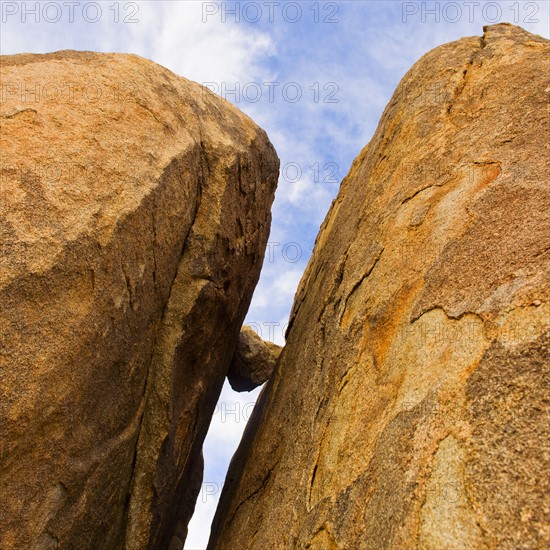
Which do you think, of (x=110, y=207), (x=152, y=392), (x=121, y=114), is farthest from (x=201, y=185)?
(x=152, y=392)

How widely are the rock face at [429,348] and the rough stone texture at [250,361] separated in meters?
3.09

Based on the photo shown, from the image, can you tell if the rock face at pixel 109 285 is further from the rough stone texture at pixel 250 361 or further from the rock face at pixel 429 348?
the rough stone texture at pixel 250 361

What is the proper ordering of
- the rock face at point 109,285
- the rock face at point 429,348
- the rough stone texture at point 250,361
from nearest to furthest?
the rock face at point 429,348 → the rock face at point 109,285 → the rough stone texture at point 250,361

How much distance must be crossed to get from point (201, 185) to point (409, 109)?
2360 millimetres

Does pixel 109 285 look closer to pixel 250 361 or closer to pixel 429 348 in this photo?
pixel 429 348

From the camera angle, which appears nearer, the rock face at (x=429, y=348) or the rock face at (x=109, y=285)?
the rock face at (x=429, y=348)

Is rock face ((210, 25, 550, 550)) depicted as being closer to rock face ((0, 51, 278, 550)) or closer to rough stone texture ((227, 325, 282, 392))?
rock face ((0, 51, 278, 550))

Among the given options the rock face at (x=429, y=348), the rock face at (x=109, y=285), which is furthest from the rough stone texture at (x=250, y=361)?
the rock face at (x=429, y=348)

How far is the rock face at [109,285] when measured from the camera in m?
4.95

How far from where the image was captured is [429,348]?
4602mm

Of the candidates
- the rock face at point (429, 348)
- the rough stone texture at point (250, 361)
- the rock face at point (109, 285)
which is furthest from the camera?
the rough stone texture at point (250, 361)

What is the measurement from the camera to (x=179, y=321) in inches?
271

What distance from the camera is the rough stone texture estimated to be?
11125 millimetres

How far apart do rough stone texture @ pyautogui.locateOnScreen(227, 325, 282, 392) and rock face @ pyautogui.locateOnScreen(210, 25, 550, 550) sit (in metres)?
3.09
